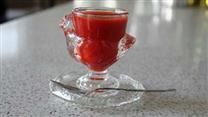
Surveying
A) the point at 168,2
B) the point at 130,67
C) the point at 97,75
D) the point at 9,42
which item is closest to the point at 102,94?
the point at 97,75

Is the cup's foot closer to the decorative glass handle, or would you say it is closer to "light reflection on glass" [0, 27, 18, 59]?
the decorative glass handle

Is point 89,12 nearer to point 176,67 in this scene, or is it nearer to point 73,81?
point 73,81

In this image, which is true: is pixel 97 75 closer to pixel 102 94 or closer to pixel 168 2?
pixel 102 94

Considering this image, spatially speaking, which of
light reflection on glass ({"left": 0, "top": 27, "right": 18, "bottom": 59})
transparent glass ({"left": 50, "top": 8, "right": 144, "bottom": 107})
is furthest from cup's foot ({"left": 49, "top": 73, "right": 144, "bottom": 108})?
light reflection on glass ({"left": 0, "top": 27, "right": 18, "bottom": 59})

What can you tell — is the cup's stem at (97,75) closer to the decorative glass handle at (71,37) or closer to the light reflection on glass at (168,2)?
the decorative glass handle at (71,37)

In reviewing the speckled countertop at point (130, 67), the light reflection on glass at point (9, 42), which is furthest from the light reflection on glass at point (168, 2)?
the light reflection on glass at point (9, 42)

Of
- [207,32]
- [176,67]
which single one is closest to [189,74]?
[176,67]
